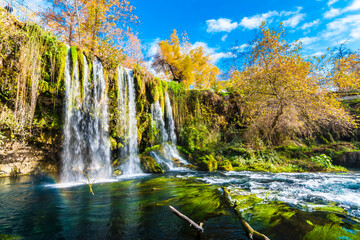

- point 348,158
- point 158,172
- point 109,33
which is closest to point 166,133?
point 158,172

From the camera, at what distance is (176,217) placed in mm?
3092

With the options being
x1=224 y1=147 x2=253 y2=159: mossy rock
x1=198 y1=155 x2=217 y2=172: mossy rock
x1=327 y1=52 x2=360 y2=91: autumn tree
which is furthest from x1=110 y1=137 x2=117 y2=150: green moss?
x1=327 y1=52 x2=360 y2=91: autumn tree

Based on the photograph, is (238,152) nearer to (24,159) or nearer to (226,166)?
(226,166)

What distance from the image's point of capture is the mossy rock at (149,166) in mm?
8891

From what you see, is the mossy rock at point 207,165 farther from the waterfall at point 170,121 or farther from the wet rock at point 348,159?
the wet rock at point 348,159

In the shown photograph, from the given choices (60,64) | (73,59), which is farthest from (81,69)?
(60,64)

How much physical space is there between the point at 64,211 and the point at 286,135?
50.0ft

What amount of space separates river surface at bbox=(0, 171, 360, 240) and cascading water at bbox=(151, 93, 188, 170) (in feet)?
17.3

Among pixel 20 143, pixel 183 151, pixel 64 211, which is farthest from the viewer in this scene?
pixel 183 151

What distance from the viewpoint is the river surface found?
2531mm

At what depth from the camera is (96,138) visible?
920 cm

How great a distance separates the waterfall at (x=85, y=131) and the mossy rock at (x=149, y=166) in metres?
1.80

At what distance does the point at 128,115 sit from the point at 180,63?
13.8 meters

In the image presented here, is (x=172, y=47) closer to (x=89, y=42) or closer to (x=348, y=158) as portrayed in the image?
(x=89, y=42)
